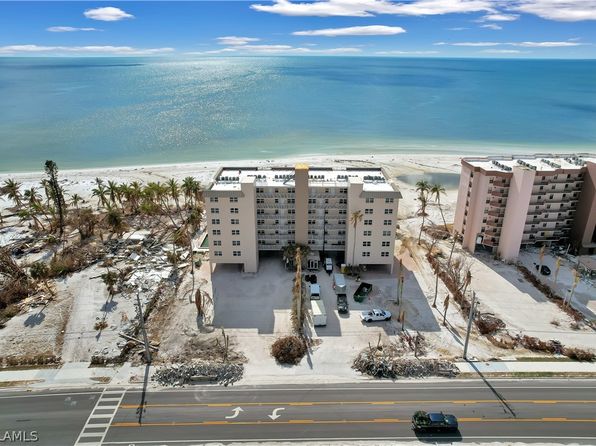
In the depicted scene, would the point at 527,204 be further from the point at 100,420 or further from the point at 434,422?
the point at 100,420

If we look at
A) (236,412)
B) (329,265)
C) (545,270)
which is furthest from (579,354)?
(236,412)

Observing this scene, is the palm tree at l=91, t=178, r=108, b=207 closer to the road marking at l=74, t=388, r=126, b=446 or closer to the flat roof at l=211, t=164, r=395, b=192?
the flat roof at l=211, t=164, r=395, b=192

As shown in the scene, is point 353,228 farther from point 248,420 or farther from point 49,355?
point 49,355

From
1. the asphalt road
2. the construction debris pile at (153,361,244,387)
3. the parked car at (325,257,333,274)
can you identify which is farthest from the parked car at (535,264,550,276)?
the construction debris pile at (153,361,244,387)

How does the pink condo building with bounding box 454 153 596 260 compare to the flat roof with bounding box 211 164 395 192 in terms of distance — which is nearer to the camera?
the flat roof with bounding box 211 164 395 192

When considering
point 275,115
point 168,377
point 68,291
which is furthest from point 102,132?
point 168,377

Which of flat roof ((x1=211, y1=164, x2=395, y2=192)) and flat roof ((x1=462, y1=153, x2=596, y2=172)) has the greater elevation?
flat roof ((x1=462, y1=153, x2=596, y2=172))
